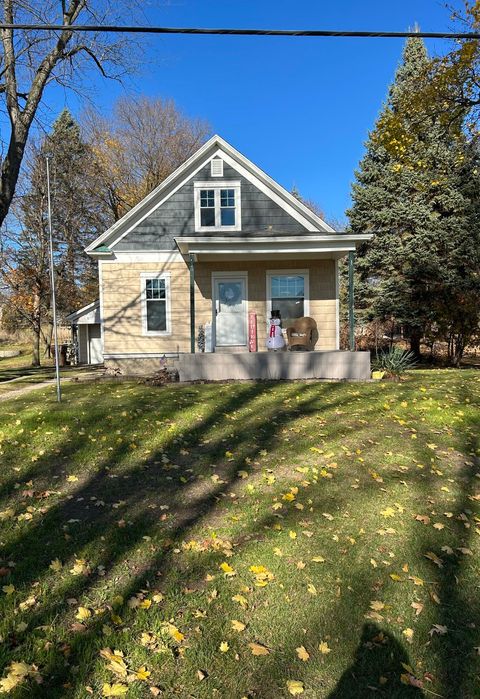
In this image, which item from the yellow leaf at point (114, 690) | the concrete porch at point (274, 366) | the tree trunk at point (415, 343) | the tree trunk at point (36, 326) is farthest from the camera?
the tree trunk at point (36, 326)

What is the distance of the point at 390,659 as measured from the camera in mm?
2543

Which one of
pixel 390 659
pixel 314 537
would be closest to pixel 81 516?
pixel 314 537

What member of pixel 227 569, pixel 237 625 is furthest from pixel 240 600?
pixel 227 569

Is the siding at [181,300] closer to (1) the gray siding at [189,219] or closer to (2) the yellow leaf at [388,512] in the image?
(1) the gray siding at [189,219]

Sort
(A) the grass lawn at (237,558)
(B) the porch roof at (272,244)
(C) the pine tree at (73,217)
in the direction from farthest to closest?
(C) the pine tree at (73,217), (B) the porch roof at (272,244), (A) the grass lawn at (237,558)

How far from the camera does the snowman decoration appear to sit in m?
11.8

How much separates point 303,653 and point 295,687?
0.80 ft

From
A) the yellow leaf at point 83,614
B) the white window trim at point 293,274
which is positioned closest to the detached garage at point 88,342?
the white window trim at point 293,274

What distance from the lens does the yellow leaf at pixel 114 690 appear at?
89.2 inches

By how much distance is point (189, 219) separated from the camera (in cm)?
1338

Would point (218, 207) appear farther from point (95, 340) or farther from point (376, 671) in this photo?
point (95, 340)

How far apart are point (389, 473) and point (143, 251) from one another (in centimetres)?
1029

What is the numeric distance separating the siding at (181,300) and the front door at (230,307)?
0.21 meters

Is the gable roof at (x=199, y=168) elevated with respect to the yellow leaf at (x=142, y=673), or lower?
elevated
